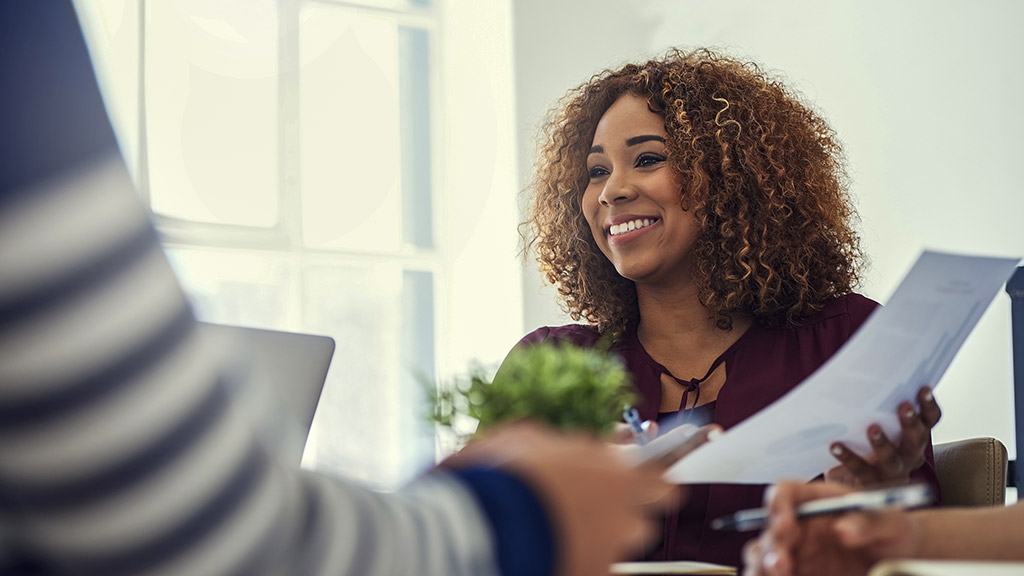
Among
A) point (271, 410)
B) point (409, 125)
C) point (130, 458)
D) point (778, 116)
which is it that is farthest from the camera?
point (409, 125)

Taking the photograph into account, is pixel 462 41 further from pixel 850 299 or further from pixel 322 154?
pixel 850 299

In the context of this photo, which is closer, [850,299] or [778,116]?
[850,299]

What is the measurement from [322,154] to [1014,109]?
251 centimetres

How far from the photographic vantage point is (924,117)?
3.24 metres

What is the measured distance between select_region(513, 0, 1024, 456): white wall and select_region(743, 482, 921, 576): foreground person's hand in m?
2.43

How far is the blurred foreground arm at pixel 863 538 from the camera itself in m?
0.70

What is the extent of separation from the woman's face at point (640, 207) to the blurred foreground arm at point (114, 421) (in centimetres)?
146

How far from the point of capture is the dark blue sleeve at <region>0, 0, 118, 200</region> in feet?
1.51

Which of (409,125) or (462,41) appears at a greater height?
(462,41)

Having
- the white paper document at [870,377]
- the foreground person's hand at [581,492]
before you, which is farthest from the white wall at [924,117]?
the foreground person's hand at [581,492]

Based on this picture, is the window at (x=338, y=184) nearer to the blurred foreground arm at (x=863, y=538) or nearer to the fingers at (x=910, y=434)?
the fingers at (x=910, y=434)

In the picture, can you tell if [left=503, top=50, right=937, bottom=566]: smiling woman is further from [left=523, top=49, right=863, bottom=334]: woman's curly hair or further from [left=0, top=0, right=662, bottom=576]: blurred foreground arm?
[left=0, top=0, right=662, bottom=576]: blurred foreground arm

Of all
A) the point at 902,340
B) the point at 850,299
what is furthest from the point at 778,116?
the point at 902,340

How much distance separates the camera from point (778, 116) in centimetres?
211
